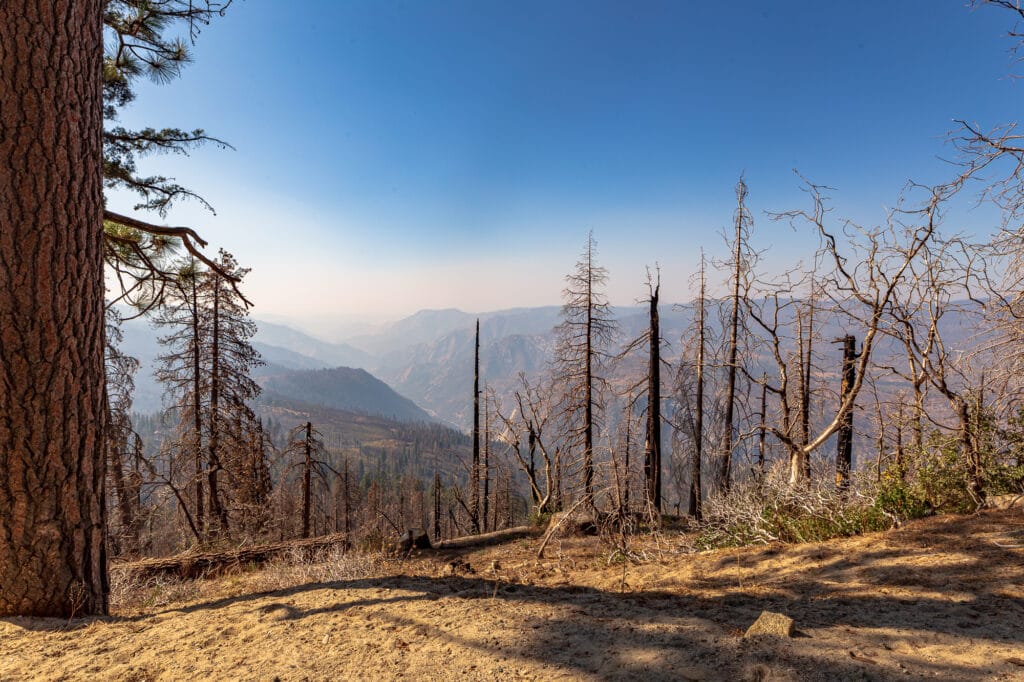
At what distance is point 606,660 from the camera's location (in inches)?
111

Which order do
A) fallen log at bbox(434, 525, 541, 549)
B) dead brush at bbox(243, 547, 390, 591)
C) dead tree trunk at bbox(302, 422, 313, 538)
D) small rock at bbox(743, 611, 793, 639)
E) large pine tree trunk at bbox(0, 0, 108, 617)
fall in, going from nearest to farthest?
1. small rock at bbox(743, 611, 793, 639)
2. large pine tree trunk at bbox(0, 0, 108, 617)
3. dead brush at bbox(243, 547, 390, 591)
4. fallen log at bbox(434, 525, 541, 549)
5. dead tree trunk at bbox(302, 422, 313, 538)

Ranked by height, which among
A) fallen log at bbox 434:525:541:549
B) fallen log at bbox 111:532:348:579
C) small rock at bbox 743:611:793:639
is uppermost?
small rock at bbox 743:611:793:639

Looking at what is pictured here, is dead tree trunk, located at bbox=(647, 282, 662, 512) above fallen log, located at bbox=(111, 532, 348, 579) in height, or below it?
above

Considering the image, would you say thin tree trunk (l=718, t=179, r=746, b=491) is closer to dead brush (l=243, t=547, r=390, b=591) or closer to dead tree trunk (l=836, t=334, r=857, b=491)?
dead tree trunk (l=836, t=334, r=857, b=491)

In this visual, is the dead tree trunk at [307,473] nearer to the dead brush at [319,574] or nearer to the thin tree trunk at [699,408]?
the dead brush at [319,574]

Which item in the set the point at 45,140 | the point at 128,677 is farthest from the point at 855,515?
the point at 45,140

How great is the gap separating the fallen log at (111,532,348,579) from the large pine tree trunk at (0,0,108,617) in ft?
12.0

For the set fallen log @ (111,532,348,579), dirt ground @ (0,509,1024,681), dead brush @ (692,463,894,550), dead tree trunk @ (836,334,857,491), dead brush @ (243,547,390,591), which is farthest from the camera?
dead tree trunk @ (836,334,857,491)

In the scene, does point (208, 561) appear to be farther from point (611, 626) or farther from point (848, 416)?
point (848, 416)

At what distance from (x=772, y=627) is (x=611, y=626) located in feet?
3.67

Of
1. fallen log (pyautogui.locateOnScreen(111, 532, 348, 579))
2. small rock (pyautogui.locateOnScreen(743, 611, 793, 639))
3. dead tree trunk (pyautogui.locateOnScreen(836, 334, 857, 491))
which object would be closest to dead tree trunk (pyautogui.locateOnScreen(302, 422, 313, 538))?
fallen log (pyautogui.locateOnScreen(111, 532, 348, 579))

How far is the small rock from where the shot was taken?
296cm

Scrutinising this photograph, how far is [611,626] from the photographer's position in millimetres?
3355

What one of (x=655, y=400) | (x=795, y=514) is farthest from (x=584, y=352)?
(x=795, y=514)
